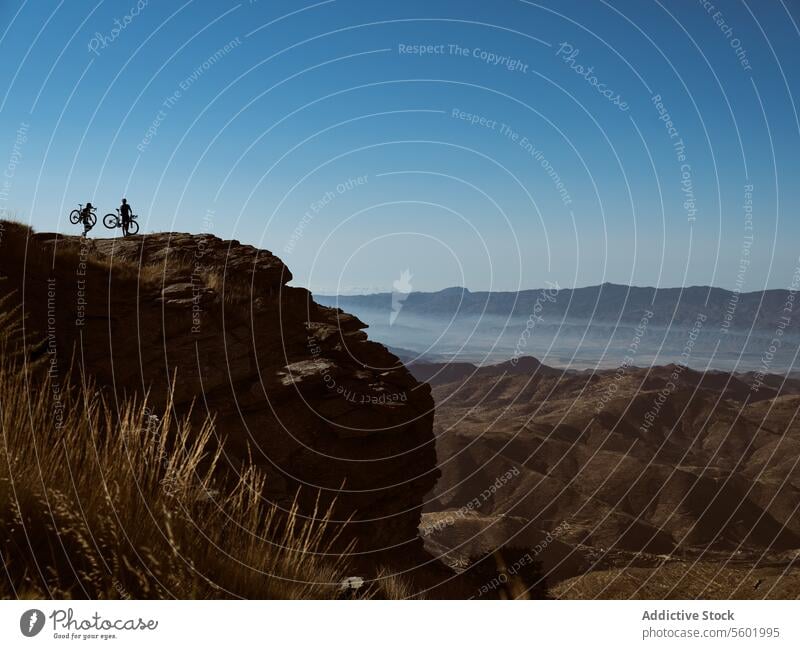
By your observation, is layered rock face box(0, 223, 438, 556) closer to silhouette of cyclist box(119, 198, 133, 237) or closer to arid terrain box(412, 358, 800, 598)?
silhouette of cyclist box(119, 198, 133, 237)

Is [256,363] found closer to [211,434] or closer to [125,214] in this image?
[211,434]

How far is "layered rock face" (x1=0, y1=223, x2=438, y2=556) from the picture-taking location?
13656mm

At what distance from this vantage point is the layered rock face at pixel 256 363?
13656mm
